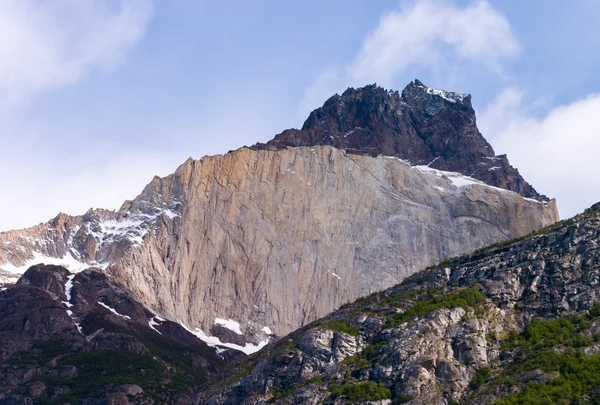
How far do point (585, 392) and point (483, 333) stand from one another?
15227mm

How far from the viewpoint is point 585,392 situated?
4028 inches

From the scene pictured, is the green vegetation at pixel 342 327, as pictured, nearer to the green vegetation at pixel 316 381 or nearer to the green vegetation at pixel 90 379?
the green vegetation at pixel 316 381

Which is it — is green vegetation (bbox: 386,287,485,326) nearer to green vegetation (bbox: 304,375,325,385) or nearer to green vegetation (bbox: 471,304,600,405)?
green vegetation (bbox: 471,304,600,405)

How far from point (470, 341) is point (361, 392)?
12.2 metres

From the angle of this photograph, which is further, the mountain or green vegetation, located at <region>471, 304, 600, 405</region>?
the mountain

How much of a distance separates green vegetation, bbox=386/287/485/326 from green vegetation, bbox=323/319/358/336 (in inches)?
145

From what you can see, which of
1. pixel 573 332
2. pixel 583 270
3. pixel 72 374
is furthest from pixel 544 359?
pixel 72 374

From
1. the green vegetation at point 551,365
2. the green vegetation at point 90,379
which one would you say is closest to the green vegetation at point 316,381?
the green vegetation at point 551,365

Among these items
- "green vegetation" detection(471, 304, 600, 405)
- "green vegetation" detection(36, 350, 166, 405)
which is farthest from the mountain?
"green vegetation" detection(36, 350, 166, 405)

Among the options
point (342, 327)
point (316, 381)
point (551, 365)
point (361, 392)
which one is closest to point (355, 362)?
point (316, 381)

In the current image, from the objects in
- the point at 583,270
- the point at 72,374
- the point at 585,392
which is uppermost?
the point at 72,374

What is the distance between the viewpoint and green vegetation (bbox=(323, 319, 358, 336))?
123 metres

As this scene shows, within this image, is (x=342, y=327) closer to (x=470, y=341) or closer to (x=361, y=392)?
(x=361, y=392)

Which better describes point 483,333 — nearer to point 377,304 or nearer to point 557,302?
point 557,302
